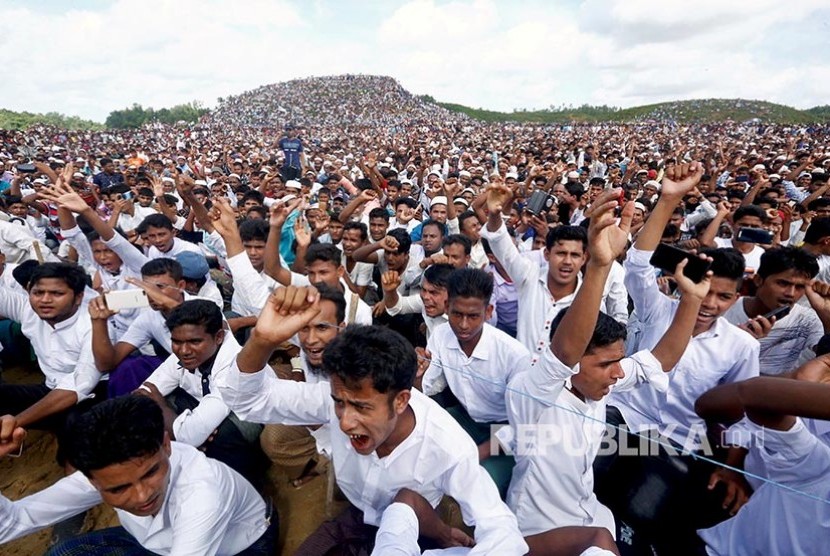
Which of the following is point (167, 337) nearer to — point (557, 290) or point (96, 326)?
point (96, 326)

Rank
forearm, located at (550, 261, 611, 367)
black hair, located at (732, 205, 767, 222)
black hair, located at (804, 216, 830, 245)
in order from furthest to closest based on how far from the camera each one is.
A: black hair, located at (732, 205, 767, 222) < black hair, located at (804, 216, 830, 245) < forearm, located at (550, 261, 611, 367)

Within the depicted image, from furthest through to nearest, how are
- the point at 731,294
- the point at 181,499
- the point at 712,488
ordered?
the point at 731,294
the point at 712,488
the point at 181,499

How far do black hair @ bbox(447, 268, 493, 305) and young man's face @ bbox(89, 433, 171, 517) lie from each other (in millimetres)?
1689

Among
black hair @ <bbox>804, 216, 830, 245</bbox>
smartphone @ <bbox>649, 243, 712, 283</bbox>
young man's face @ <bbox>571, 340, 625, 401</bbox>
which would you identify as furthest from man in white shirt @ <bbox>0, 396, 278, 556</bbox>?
black hair @ <bbox>804, 216, 830, 245</bbox>

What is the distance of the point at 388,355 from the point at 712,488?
77.3 inches

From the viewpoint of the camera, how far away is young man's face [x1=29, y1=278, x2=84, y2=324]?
318 centimetres

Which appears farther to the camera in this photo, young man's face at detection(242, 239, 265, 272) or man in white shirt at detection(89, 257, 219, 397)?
young man's face at detection(242, 239, 265, 272)

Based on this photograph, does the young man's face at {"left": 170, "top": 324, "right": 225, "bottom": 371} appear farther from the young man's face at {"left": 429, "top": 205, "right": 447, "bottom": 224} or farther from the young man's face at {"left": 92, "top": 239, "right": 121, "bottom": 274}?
the young man's face at {"left": 429, "top": 205, "right": 447, "bottom": 224}

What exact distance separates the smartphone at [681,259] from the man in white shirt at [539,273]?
38.6 inches

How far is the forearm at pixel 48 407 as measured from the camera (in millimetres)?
2906

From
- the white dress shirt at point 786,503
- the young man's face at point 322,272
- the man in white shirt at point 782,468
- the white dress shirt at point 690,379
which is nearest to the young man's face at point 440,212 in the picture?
the young man's face at point 322,272

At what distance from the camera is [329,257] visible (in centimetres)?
365

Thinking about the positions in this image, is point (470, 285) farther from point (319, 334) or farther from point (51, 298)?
point (51, 298)

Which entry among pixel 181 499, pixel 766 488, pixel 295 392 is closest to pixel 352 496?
pixel 295 392
